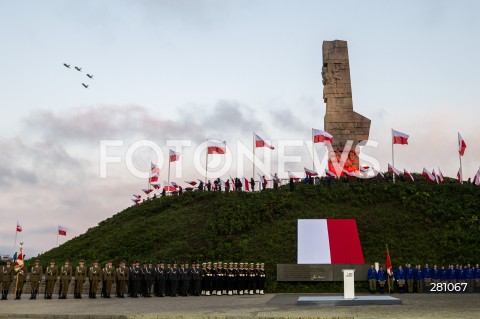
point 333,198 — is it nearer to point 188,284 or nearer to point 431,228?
point 431,228

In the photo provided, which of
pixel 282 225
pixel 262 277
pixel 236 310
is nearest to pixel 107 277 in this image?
pixel 262 277

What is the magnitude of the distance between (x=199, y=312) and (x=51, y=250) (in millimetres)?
24948

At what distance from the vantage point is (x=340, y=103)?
44.1m

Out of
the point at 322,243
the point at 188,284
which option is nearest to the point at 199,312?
the point at 188,284

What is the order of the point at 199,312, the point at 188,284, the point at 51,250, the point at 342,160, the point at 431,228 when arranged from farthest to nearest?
the point at 342,160, the point at 51,250, the point at 431,228, the point at 188,284, the point at 199,312

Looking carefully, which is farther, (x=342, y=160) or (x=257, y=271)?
(x=342, y=160)

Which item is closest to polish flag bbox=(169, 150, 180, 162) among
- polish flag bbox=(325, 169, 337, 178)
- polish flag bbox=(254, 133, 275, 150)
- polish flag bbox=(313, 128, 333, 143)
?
polish flag bbox=(254, 133, 275, 150)

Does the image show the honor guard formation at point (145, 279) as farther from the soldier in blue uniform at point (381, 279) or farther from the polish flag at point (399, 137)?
the polish flag at point (399, 137)

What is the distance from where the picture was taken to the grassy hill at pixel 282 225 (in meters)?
29.0

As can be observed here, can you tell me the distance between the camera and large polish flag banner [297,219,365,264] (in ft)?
91.6

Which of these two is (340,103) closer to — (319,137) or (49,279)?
(319,137)

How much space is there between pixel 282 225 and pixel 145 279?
38.3 feet

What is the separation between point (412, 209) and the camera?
3447 centimetres

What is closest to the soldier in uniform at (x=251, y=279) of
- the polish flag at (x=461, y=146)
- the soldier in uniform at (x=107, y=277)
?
the soldier in uniform at (x=107, y=277)
